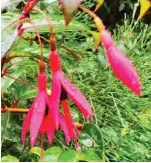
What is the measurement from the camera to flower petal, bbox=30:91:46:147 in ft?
1.88

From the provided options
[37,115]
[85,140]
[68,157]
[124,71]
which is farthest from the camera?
[85,140]

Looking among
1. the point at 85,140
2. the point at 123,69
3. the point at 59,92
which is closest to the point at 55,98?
the point at 59,92

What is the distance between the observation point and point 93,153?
836 mm

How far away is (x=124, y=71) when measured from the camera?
48 cm

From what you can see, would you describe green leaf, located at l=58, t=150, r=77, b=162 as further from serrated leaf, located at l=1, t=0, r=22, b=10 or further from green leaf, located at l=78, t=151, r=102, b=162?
serrated leaf, located at l=1, t=0, r=22, b=10

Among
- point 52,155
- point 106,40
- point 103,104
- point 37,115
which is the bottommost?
point 103,104

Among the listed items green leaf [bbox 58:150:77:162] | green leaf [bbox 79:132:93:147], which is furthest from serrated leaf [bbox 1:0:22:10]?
green leaf [bbox 79:132:93:147]

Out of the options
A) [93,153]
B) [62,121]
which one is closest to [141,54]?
[93,153]

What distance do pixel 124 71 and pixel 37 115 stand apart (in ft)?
0.46

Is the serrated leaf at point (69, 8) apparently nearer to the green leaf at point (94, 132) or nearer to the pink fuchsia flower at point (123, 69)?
the pink fuchsia flower at point (123, 69)

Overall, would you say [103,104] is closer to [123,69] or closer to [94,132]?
[94,132]

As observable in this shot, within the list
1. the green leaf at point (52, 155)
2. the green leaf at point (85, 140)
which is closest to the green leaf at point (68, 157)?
the green leaf at point (52, 155)

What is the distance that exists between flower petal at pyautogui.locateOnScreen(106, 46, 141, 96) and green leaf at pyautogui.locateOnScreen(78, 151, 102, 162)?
341 millimetres

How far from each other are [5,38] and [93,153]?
1.02 feet
